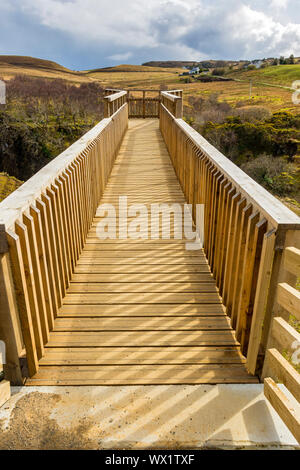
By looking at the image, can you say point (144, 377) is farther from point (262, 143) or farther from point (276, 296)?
point (262, 143)

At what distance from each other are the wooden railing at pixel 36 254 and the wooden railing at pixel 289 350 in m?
1.55

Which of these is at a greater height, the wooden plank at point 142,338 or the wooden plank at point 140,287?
the wooden plank at point 140,287

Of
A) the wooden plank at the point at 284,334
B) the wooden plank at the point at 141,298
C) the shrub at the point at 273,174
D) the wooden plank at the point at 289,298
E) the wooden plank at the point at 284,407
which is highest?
the wooden plank at the point at 289,298

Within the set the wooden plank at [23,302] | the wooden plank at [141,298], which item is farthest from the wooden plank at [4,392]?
the wooden plank at [141,298]

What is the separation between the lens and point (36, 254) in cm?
236

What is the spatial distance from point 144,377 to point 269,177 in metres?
20.0

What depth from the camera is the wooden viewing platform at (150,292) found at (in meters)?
2.12

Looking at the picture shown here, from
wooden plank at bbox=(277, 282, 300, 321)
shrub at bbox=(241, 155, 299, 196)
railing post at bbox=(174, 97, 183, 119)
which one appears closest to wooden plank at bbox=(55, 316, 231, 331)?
wooden plank at bbox=(277, 282, 300, 321)

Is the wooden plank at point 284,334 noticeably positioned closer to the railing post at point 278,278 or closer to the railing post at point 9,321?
the railing post at point 278,278

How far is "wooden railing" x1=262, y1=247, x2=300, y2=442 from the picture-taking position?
1919 millimetres

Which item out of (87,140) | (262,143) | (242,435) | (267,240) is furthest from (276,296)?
(262,143)

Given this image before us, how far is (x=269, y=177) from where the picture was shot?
20.7m

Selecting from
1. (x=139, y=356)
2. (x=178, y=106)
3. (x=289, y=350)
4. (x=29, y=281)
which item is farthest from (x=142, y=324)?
(x=178, y=106)

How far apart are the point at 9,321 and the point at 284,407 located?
5.49ft
